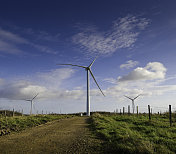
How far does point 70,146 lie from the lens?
7668mm

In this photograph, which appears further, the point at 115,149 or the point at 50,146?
the point at 50,146

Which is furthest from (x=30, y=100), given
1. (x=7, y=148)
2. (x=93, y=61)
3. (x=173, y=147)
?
(x=173, y=147)

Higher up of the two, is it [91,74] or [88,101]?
[91,74]

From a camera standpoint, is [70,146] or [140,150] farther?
[70,146]

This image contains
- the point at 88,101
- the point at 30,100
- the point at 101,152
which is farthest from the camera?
the point at 30,100

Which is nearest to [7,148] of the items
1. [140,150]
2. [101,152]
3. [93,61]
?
[101,152]

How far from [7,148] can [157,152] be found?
6.93 metres

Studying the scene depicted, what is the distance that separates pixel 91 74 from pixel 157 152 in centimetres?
4086

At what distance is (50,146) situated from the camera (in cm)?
770

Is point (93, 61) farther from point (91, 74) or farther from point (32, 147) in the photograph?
point (32, 147)

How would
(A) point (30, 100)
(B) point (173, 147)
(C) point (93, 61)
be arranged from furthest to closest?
(A) point (30, 100)
(C) point (93, 61)
(B) point (173, 147)

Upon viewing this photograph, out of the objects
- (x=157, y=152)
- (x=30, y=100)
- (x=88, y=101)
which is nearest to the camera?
(x=157, y=152)

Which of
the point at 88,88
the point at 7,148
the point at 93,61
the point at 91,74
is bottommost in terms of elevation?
the point at 7,148

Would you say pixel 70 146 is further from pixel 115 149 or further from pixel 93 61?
pixel 93 61
